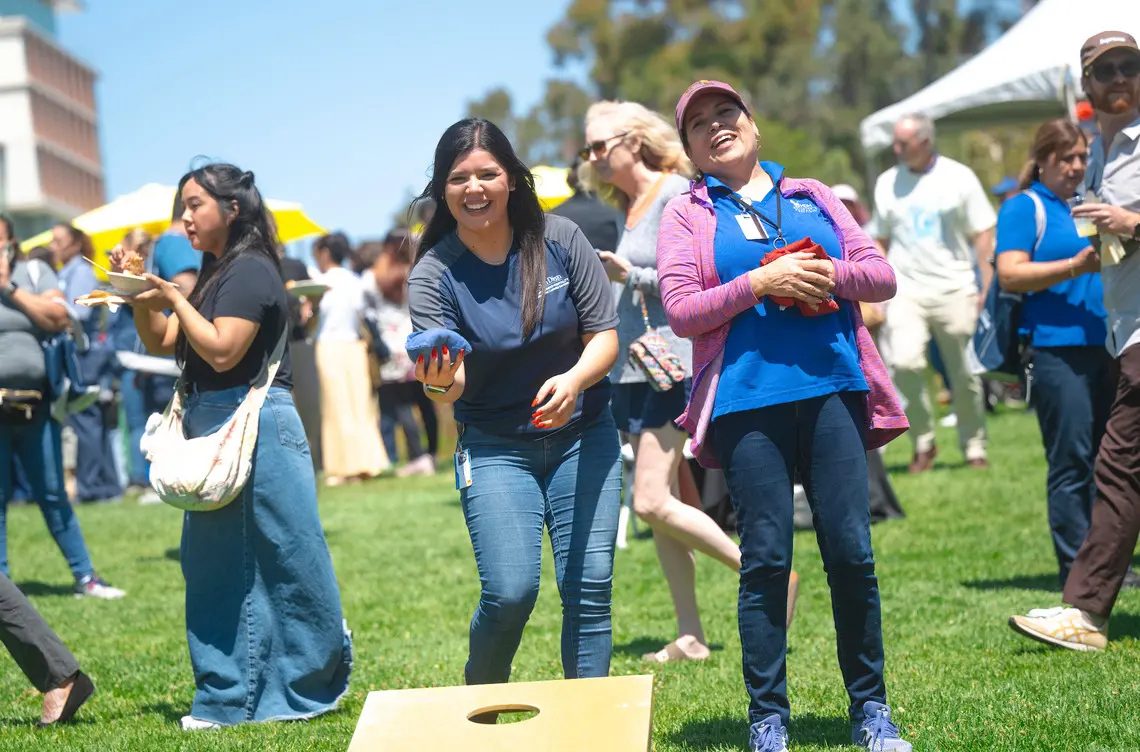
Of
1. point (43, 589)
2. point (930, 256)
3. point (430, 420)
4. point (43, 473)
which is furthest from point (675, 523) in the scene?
point (430, 420)

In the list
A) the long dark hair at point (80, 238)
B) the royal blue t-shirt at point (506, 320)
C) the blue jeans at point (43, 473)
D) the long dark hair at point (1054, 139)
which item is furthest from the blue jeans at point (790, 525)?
the long dark hair at point (80, 238)

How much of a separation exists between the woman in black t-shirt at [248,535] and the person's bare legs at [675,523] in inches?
56.3

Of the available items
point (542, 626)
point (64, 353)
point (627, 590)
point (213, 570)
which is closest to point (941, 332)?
point (627, 590)

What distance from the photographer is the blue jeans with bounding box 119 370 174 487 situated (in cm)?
1227

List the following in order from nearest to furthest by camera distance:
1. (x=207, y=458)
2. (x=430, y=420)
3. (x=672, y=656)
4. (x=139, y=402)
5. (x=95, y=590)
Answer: (x=207, y=458), (x=672, y=656), (x=95, y=590), (x=139, y=402), (x=430, y=420)

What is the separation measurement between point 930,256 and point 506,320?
8.00 m

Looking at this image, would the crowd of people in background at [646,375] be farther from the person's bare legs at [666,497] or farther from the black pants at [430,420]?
the black pants at [430,420]

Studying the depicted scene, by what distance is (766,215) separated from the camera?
4.74 m

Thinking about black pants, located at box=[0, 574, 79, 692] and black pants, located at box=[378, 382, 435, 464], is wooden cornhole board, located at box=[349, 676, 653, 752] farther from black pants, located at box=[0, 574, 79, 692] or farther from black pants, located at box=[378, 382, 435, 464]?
black pants, located at box=[378, 382, 435, 464]

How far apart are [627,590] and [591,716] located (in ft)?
14.7

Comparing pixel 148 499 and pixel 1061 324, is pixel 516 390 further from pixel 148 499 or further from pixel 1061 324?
pixel 148 499

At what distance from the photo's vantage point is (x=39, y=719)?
20.0 feet

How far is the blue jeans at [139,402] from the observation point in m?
12.3

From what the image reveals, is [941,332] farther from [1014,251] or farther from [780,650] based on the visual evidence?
[780,650]
